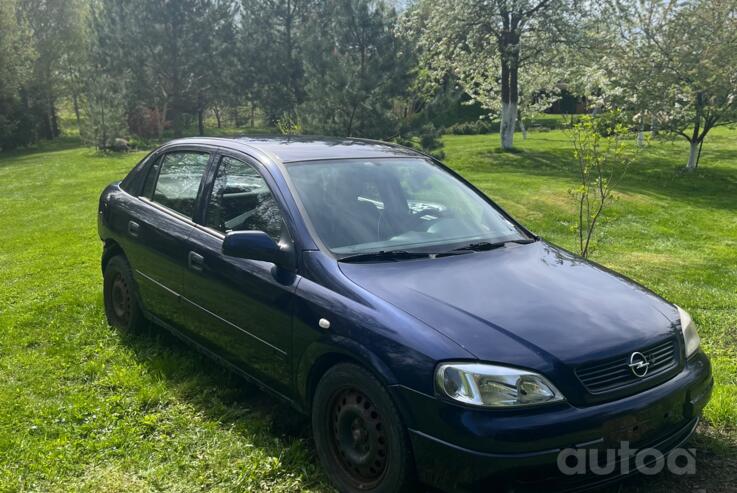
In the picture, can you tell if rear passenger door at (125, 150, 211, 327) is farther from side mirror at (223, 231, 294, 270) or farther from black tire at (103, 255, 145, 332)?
side mirror at (223, 231, 294, 270)

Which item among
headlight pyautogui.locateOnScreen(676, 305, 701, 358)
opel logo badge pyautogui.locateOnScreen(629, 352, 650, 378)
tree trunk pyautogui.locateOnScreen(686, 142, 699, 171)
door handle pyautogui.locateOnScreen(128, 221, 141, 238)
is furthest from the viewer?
tree trunk pyautogui.locateOnScreen(686, 142, 699, 171)

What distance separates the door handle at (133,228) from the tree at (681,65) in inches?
611

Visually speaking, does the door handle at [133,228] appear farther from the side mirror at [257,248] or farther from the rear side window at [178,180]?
the side mirror at [257,248]

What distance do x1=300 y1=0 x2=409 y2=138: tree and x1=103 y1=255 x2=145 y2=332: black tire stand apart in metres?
11.0

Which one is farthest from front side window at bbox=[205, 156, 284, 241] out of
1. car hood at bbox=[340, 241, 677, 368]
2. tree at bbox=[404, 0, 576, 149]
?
tree at bbox=[404, 0, 576, 149]

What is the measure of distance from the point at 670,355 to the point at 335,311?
158cm

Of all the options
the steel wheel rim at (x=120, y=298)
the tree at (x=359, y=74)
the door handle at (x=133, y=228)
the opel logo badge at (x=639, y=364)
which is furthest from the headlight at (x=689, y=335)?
the tree at (x=359, y=74)

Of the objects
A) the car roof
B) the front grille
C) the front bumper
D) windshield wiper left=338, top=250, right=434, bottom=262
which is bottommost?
the front bumper

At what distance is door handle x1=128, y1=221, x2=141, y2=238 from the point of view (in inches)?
188

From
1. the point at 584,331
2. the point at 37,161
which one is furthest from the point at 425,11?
the point at 584,331

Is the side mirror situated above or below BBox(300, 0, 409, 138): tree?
below

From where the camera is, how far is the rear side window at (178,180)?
14.3 feet

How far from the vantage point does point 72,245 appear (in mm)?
9508

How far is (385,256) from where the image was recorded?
333 cm
